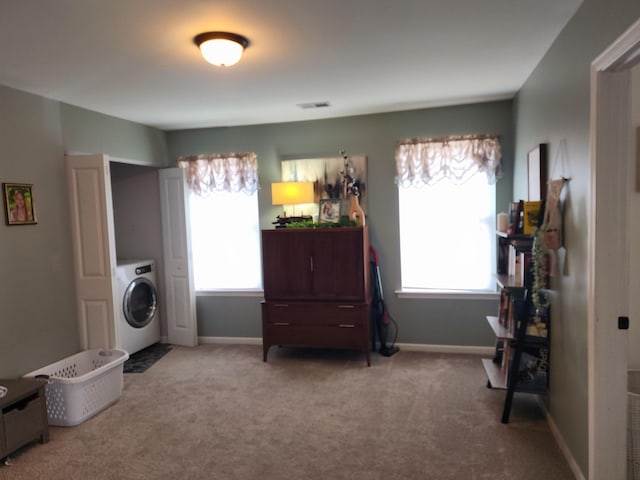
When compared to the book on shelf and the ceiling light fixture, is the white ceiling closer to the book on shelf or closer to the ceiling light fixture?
the ceiling light fixture

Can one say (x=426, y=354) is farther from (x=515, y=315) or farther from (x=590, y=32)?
(x=590, y=32)

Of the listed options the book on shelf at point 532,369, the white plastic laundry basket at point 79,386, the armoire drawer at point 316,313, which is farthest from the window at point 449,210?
the white plastic laundry basket at point 79,386

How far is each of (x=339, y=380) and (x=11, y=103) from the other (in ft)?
10.8

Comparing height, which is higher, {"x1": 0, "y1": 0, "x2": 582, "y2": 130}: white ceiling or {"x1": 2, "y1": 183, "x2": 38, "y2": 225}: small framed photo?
{"x1": 0, "y1": 0, "x2": 582, "y2": 130}: white ceiling

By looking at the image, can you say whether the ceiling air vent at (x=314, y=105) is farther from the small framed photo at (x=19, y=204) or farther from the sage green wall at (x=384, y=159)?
the small framed photo at (x=19, y=204)

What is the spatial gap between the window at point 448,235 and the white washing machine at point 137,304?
9.01ft

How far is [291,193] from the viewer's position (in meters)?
4.30

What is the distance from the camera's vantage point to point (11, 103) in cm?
310

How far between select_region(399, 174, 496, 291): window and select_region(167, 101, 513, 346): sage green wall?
69 mm

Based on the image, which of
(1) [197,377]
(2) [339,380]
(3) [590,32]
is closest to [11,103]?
(1) [197,377]

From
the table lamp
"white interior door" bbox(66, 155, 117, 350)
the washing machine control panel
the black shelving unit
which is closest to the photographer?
the black shelving unit

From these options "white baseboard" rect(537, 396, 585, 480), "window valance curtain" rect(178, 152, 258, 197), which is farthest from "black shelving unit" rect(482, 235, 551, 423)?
"window valance curtain" rect(178, 152, 258, 197)

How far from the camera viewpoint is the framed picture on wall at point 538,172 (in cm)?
280

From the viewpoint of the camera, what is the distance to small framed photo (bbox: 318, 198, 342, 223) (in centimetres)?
430
